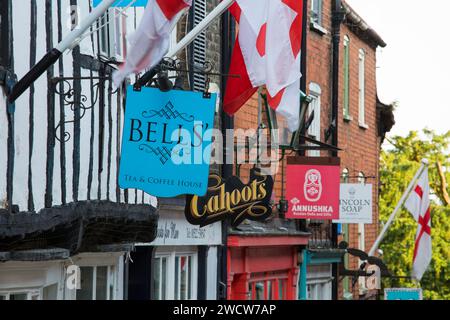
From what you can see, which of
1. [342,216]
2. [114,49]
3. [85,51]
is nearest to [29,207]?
[85,51]

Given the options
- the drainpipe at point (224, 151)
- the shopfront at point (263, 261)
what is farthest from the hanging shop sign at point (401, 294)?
the drainpipe at point (224, 151)

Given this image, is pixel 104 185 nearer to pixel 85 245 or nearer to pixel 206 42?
pixel 85 245

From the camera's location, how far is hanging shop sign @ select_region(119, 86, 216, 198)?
505 inches

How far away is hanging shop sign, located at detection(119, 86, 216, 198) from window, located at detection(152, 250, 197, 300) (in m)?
5.13

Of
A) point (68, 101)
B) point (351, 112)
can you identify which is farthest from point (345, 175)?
point (68, 101)

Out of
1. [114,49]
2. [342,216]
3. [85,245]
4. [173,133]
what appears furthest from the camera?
[342,216]

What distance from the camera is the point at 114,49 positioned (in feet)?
49.9

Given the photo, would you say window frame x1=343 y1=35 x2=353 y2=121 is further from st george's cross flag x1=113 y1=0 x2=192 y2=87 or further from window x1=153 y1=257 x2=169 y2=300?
st george's cross flag x1=113 y1=0 x2=192 y2=87

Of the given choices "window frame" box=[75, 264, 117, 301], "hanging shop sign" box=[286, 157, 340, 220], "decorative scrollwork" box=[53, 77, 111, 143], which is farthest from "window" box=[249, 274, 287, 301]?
"decorative scrollwork" box=[53, 77, 111, 143]

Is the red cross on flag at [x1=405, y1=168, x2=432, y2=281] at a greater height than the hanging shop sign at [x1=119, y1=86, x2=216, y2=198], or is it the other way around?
the hanging shop sign at [x1=119, y1=86, x2=216, y2=198]

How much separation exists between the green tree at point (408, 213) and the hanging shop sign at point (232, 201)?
20448 mm

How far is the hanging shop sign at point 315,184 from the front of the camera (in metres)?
23.2

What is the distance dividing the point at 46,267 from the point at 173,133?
69.8 inches
